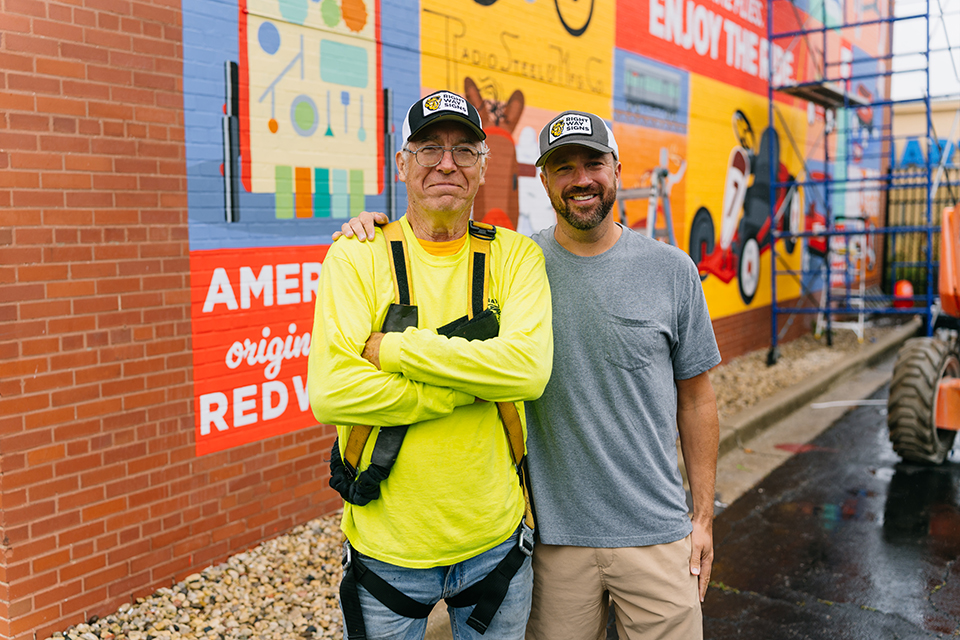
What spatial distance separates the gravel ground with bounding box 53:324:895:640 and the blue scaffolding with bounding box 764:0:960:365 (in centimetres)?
769

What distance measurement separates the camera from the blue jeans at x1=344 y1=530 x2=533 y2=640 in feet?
7.19

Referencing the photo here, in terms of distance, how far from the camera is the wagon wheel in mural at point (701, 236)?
377 inches

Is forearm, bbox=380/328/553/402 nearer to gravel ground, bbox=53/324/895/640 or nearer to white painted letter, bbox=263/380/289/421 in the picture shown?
gravel ground, bbox=53/324/895/640

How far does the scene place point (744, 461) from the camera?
693 cm

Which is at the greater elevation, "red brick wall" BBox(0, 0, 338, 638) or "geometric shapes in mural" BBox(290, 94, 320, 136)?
"geometric shapes in mural" BBox(290, 94, 320, 136)

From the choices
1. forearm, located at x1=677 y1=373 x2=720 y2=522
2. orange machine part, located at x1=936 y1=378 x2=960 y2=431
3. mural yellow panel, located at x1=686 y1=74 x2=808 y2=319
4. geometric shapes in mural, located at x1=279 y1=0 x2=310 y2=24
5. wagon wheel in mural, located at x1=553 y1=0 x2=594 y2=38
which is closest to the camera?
forearm, located at x1=677 y1=373 x2=720 y2=522

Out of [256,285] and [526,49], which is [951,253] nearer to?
[526,49]

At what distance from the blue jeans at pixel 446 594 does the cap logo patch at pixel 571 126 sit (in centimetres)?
122

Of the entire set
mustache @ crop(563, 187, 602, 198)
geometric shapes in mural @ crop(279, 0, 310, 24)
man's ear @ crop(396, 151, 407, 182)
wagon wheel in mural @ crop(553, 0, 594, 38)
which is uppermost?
wagon wheel in mural @ crop(553, 0, 594, 38)

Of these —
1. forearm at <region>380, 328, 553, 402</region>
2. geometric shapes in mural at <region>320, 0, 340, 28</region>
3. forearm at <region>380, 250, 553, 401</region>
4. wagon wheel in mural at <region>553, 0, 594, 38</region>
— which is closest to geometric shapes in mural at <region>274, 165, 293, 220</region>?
geometric shapes in mural at <region>320, 0, 340, 28</region>

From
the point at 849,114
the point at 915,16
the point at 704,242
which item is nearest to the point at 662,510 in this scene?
the point at 704,242

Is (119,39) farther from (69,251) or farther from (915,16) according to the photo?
(915,16)

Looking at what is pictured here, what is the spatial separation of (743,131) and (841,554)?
7287mm

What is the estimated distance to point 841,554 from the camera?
16.1 ft
